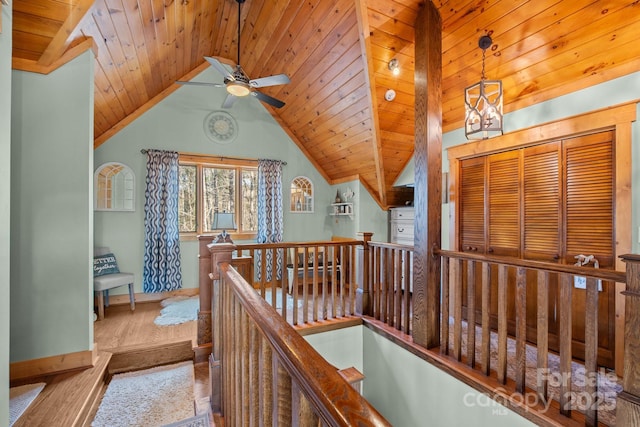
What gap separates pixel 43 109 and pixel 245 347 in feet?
8.68

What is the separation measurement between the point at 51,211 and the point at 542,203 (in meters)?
4.39

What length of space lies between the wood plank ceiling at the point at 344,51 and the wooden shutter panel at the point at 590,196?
558 millimetres

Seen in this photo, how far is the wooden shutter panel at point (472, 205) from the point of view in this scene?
3.29m

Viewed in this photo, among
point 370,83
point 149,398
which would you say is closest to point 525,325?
point 370,83

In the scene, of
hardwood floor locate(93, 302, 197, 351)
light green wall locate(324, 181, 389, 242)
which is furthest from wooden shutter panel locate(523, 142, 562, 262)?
hardwood floor locate(93, 302, 197, 351)

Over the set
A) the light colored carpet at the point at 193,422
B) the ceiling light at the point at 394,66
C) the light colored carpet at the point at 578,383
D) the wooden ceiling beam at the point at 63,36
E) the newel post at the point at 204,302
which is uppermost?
the ceiling light at the point at 394,66

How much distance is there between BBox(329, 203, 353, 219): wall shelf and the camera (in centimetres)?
510

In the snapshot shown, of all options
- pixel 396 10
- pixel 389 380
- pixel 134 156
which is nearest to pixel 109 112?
pixel 134 156

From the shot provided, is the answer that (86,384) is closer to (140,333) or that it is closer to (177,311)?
(140,333)

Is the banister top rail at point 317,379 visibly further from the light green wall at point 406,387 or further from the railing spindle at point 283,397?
the light green wall at point 406,387

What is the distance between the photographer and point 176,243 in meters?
4.48

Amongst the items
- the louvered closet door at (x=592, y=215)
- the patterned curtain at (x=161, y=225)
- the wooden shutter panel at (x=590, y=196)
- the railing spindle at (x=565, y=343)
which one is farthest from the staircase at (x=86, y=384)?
the wooden shutter panel at (x=590, y=196)

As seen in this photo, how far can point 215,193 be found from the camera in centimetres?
502

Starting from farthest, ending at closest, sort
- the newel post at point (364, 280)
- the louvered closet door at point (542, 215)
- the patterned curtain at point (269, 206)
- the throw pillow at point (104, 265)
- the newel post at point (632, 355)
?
the patterned curtain at point (269, 206) < the throw pillow at point (104, 265) < the newel post at point (364, 280) < the louvered closet door at point (542, 215) < the newel post at point (632, 355)
